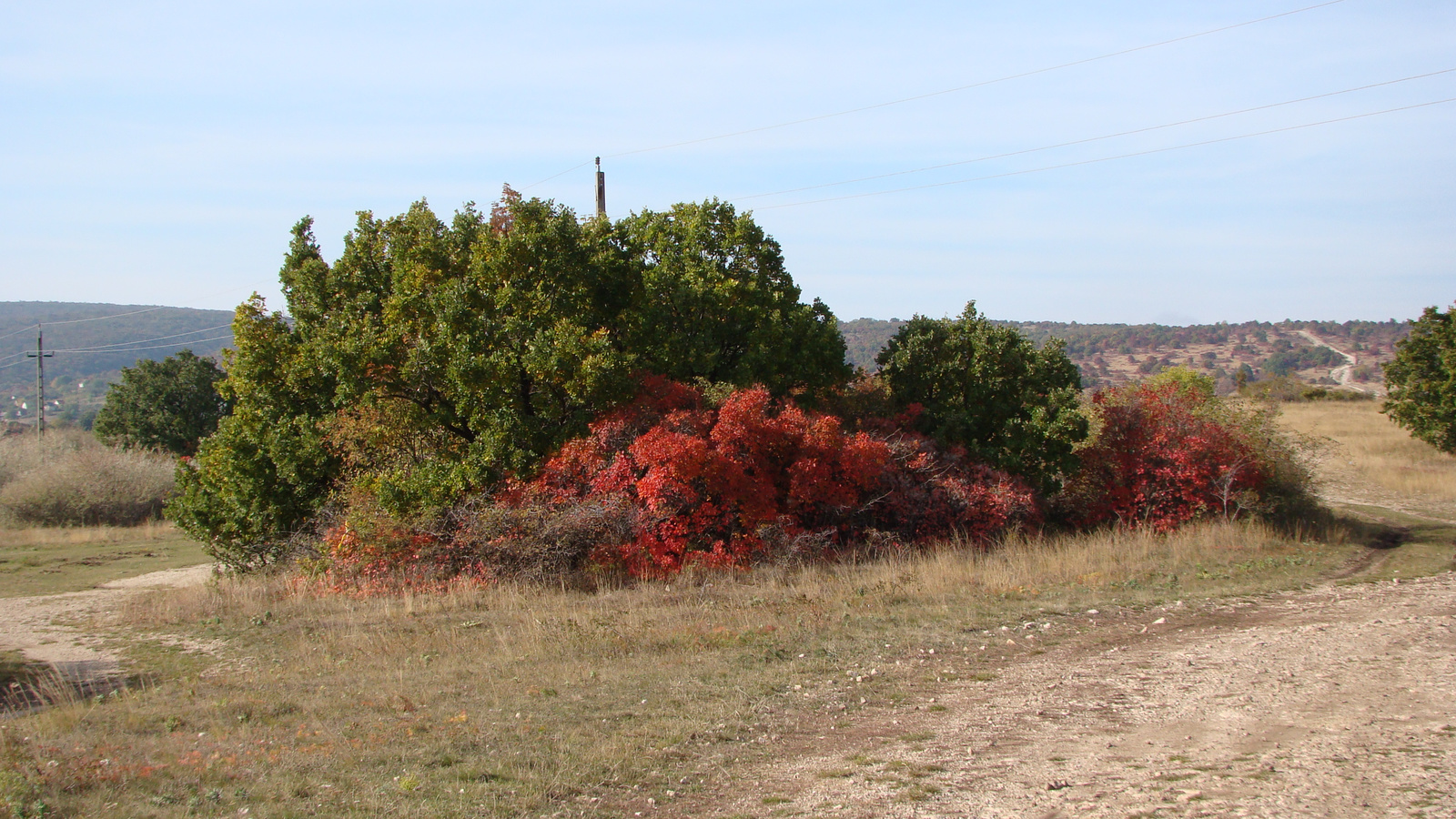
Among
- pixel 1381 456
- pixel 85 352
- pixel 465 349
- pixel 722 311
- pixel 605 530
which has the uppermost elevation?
pixel 85 352

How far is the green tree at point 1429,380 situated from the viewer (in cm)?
3052

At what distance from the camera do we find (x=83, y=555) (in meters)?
26.1

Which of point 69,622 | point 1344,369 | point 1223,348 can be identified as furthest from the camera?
point 1223,348

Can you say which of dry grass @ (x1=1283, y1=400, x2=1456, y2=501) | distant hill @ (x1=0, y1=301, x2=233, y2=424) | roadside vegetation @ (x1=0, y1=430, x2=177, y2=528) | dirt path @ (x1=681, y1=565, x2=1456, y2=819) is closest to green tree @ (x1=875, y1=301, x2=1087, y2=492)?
dry grass @ (x1=1283, y1=400, x2=1456, y2=501)

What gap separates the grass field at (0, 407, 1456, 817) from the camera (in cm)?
591

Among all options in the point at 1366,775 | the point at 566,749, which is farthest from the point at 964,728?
the point at 566,749

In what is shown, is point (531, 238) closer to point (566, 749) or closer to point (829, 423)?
point (829, 423)

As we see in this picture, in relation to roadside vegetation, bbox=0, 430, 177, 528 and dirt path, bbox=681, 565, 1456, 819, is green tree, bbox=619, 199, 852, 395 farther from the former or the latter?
roadside vegetation, bbox=0, 430, 177, 528

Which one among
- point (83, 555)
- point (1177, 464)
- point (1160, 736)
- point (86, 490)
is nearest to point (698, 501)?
point (1160, 736)

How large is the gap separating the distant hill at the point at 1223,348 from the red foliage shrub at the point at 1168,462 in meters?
68.1

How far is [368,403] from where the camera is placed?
16.5 m

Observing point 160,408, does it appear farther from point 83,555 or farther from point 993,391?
point 993,391

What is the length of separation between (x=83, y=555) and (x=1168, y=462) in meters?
28.6

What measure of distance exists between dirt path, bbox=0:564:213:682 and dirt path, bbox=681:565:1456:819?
922cm
